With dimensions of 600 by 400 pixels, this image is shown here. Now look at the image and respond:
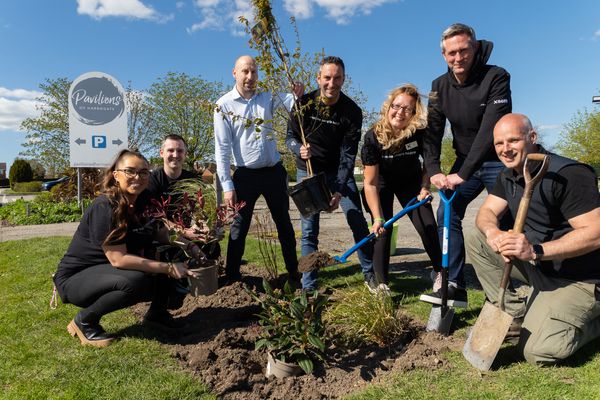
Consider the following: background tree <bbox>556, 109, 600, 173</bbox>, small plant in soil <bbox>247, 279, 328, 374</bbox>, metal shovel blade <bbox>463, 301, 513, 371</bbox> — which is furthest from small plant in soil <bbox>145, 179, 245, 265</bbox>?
background tree <bbox>556, 109, 600, 173</bbox>

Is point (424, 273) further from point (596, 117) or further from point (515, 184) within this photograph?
point (596, 117)

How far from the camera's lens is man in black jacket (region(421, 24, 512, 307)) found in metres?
3.28

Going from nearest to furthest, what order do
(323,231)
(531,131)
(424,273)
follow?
(531,131) < (424,273) < (323,231)

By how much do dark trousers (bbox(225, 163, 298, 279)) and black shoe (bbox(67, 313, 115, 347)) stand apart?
1423 millimetres

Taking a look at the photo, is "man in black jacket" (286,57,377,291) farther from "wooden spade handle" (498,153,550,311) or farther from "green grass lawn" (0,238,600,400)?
"wooden spade handle" (498,153,550,311)

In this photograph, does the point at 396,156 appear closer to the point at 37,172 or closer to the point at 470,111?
the point at 470,111

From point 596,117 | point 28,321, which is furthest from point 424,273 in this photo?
point 596,117

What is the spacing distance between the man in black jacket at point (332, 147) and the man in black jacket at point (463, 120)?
669 millimetres

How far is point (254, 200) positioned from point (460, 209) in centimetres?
187

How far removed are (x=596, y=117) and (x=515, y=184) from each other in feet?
98.4

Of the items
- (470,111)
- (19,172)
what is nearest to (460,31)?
(470,111)

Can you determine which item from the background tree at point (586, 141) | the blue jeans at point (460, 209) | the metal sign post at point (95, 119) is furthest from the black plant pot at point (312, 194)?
the background tree at point (586, 141)

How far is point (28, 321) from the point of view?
12.0 feet

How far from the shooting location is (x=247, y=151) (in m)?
4.15
